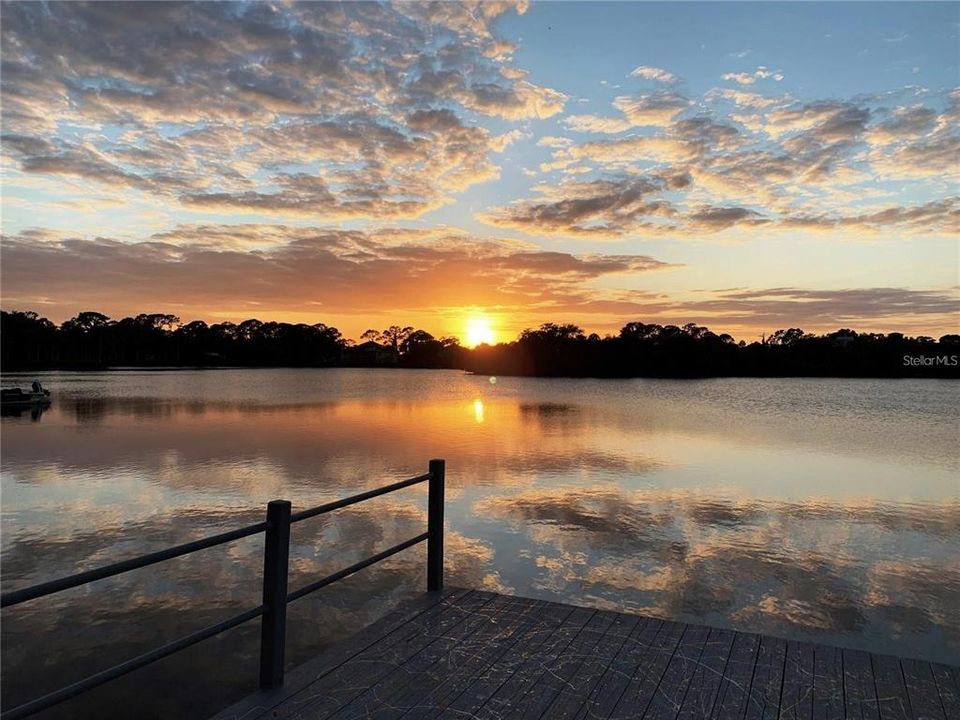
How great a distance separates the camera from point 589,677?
404cm

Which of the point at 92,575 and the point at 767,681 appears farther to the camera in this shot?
the point at 767,681

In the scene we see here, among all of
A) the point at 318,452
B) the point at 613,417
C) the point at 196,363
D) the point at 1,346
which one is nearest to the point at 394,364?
the point at 196,363

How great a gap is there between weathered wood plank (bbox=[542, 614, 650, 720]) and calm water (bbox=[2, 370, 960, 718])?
262 centimetres

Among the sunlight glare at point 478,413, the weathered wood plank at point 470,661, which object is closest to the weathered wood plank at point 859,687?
the weathered wood plank at point 470,661

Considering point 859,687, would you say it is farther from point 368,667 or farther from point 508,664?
point 368,667

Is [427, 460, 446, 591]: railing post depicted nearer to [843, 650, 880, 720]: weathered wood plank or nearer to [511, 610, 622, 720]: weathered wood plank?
[511, 610, 622, 720]: weathered wood plank

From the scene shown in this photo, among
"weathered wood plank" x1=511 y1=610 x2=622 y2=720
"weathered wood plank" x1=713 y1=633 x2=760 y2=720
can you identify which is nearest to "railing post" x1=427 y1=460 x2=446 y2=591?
"weathered wood plank" x1=511 y1=610 x2=622 y2=720

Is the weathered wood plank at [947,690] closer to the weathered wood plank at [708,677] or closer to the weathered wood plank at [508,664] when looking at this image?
the weathered wood plank at [708,677]

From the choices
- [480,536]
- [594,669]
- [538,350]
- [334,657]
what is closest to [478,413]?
[480,536]

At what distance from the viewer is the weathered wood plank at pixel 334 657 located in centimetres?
367

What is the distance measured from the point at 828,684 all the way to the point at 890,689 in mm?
360

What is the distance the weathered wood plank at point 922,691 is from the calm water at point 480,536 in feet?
8.11

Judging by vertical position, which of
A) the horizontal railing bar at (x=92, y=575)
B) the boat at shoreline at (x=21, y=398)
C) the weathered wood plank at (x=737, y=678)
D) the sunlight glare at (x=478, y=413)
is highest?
the horizontal railing bar at (x=92, y=575)

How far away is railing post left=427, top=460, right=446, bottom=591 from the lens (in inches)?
223
